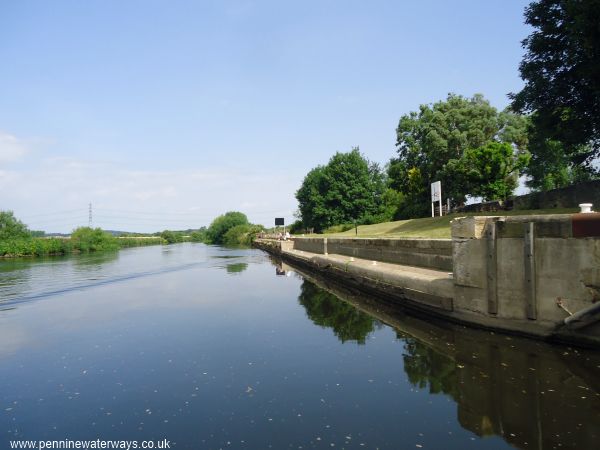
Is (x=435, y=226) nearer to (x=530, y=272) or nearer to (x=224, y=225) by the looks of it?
(x=530, y=272)

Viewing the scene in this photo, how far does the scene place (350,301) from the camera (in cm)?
1428

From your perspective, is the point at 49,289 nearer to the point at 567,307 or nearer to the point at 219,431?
the point at 219,431

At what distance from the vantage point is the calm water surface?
4699 millimetres

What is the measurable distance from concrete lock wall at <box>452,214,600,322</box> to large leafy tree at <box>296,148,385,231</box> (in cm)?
4354

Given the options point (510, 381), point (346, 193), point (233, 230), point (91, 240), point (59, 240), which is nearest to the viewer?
point (510, 381)

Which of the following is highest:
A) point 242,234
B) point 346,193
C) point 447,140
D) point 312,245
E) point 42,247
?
point 447,140

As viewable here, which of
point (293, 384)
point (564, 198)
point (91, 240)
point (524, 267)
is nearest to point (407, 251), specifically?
point (524, 267)

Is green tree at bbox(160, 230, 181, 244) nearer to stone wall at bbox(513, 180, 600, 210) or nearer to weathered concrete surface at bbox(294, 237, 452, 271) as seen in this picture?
weathered concrete surface at bbox(294, 237, 452, 271)

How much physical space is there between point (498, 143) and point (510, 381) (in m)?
29.2

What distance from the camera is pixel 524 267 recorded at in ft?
26.1

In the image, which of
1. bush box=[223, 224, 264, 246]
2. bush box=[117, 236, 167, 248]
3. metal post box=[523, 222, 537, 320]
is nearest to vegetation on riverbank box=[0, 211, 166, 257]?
bush box=[117, 236, 167, 248]

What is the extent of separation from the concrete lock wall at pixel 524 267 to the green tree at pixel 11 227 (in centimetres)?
8125

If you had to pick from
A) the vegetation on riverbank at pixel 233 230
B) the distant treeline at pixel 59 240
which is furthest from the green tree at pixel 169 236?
the distant treeline at pixel 59 240

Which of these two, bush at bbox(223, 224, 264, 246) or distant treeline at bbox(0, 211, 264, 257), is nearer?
distant treeline at bbox(0, 211, 264, 257)
